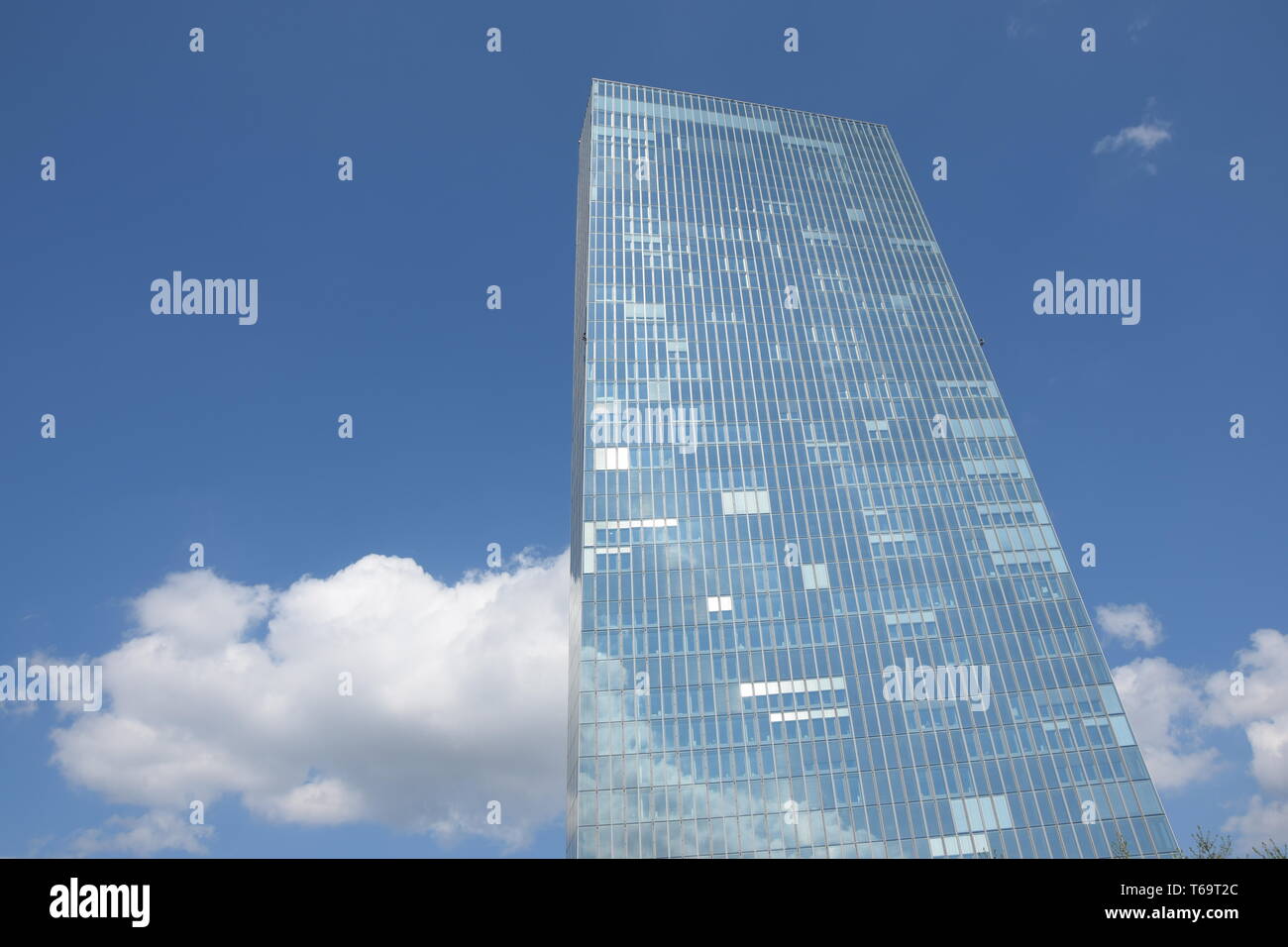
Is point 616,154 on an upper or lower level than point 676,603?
upper

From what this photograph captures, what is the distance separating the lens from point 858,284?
4225 inches

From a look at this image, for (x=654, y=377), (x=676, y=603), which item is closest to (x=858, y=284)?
(x=654, y=377)

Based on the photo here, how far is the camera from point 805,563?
83.4m

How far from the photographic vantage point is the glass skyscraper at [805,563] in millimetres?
69438

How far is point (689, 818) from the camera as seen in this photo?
68000 mm

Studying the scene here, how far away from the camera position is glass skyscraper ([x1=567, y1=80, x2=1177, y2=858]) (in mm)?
69438

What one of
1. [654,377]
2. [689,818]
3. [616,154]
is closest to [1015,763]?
[689,818]
